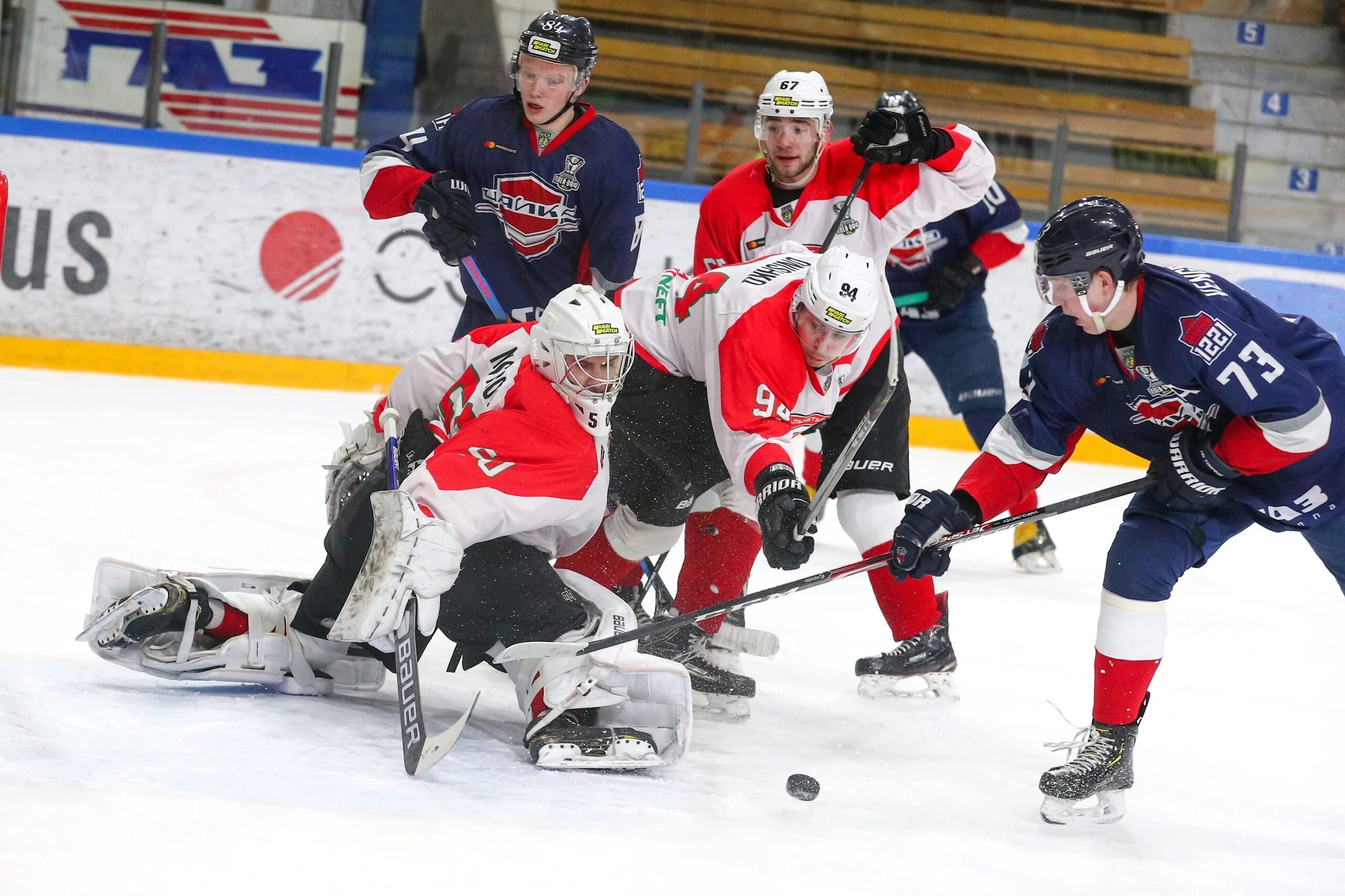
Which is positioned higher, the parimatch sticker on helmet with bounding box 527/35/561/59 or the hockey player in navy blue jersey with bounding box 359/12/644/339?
the parimatch sticker on helmet with bounding box 527/35/561/59

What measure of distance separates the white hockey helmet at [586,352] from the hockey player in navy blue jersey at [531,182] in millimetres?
896

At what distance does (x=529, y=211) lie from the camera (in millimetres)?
3572

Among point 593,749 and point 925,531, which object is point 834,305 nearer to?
point 925,531

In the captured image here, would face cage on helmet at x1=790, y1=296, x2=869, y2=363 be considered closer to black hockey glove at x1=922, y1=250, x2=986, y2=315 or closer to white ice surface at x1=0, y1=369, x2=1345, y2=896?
white ice surface at x1=0, y1=369, x2=1345, y2=896

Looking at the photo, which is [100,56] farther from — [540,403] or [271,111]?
[540,403]

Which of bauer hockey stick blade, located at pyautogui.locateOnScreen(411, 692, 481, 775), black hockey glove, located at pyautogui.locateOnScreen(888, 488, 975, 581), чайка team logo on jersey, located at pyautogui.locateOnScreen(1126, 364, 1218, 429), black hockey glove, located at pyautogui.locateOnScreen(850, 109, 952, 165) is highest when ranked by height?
black hockey glove, located at pyautogui.locateOnScreen(850, 109, 952, 165)

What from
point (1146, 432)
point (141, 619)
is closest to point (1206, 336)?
point (1146, 432)

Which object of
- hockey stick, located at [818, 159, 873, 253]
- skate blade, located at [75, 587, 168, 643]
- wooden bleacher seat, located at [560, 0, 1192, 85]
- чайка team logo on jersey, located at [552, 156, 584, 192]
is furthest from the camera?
wooden bleacher seat, located at [560, 0, 1192, 85]

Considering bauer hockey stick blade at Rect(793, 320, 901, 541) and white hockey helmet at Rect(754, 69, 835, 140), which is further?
white hockey helmet at Rect(754, 69, 835, 140)

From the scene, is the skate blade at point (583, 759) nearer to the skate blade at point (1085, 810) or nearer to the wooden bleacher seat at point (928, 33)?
the skate blade at point (1085, 810)

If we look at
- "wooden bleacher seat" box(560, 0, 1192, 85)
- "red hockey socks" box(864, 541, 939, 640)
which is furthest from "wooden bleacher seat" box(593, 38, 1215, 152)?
"red hockey socks" box(864, 541, 939, 640)

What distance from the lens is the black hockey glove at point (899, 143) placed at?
3.37 m

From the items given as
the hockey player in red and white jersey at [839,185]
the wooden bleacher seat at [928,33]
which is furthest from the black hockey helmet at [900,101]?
the wooden bleacher seat at [928,33]

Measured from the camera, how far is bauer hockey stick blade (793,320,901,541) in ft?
9.85
